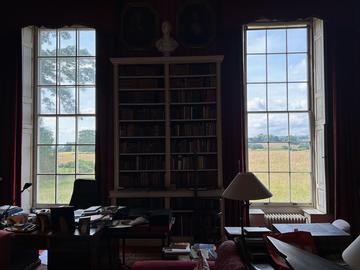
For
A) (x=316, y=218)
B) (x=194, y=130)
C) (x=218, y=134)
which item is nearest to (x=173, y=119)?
(x=194, y=130)

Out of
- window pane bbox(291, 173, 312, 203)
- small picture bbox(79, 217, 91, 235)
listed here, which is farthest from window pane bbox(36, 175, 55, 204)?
window pane bbox(291, 173, 312, 203)

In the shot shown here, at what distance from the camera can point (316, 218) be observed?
484 centimetres

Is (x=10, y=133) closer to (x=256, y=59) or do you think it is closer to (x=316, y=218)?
(x=256, y=59)

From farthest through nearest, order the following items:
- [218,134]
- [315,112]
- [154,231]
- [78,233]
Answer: [315,112], [218,134], [154,231], [78,233]

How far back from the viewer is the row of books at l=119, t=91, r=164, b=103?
4.94 metres

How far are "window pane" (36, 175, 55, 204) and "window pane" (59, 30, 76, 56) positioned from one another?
2109 mm

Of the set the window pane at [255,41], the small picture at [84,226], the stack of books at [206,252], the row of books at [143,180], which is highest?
the window pane at [255,41]

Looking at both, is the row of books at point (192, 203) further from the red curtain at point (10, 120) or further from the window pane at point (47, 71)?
the window pane at point (47, 71)

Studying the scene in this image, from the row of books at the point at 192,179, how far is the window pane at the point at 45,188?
2.12 meters

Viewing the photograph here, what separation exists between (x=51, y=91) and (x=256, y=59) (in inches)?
137

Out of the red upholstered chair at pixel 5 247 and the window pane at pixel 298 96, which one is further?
the window pane at pixel 298 96

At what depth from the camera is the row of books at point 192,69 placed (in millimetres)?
4938

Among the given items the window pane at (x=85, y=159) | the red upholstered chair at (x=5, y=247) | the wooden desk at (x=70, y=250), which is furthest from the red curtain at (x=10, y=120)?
the wooden desk at (x=70, y=250)

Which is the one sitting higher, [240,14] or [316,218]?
[240,14]
